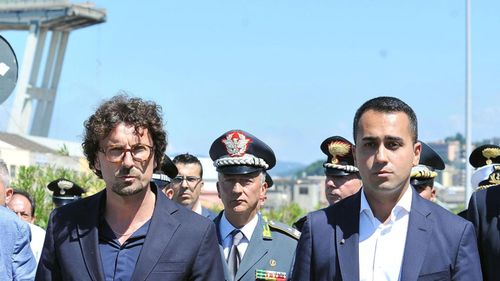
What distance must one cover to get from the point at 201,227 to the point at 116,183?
0.46m

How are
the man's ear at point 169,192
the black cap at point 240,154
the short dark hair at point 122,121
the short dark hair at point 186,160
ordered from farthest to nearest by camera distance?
the short dark hair at point 186,160
the man's ear at point 169,192
the black cap at point 240,154
the short dark hair at point 122,121

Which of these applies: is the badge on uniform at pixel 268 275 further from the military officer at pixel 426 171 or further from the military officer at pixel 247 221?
the military officer at pixel 426 171

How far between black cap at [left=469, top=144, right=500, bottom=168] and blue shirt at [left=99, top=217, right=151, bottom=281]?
142 inches

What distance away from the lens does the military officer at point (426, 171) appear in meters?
7.28

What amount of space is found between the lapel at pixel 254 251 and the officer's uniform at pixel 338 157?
1.10 meters

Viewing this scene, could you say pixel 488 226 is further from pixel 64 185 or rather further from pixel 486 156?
pixel 64 185

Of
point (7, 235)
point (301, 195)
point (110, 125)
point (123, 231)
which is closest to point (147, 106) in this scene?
point (110, 125)

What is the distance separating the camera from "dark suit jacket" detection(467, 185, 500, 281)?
455 centimetres

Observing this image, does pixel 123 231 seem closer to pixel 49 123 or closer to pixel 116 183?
pixel 116 183

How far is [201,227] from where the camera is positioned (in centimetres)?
457

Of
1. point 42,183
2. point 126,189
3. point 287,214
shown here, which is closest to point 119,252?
point 126,189

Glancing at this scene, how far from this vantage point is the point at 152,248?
4.44 m

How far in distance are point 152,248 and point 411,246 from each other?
1202 millimetres

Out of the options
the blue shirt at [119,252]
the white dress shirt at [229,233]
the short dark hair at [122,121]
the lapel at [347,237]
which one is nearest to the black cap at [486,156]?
the white dress shirt at [229,233]
